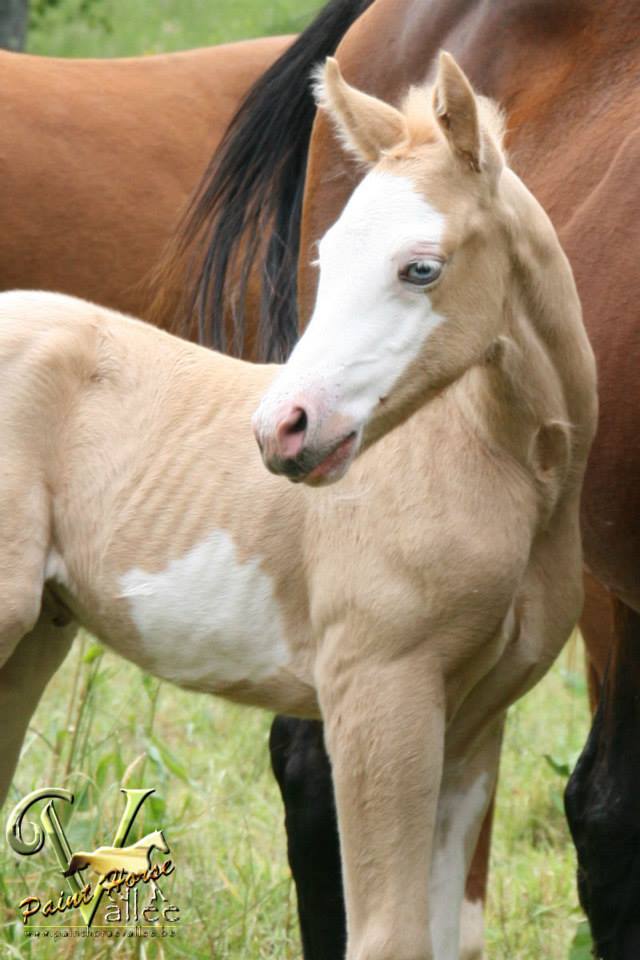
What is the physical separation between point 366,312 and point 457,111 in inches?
10.3

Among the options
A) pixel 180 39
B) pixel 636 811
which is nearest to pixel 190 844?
pixel 636 811

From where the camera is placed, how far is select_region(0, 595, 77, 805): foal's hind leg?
2432 millimetres

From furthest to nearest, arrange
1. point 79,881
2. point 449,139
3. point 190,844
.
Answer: point 190,844 → point 79,881 → point 449,139

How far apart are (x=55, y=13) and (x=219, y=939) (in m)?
9.22

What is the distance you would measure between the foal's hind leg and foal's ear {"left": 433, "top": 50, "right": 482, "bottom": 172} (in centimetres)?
100

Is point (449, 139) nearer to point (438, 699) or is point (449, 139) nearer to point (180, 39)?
point (438, 699)

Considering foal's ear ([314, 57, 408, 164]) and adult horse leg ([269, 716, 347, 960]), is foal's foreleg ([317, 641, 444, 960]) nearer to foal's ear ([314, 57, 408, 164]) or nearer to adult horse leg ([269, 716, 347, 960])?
foal's ear ([314, 57, 408, 164])

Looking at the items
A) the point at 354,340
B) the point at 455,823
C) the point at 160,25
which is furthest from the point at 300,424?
the point at 160,25

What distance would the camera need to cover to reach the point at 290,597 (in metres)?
2.13

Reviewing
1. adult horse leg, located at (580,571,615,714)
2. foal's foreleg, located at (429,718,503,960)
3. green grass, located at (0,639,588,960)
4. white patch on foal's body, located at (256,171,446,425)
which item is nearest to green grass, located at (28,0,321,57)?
green grass, located at (0,639,588,960)

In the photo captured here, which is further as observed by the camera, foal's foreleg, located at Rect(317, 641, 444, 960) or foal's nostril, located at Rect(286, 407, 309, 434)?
foal's foreleg, located at Rect(317, 641, 444, 960)

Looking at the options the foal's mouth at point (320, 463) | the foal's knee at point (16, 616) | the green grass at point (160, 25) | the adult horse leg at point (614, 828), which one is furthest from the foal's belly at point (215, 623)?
the green grass at point (160, 25)

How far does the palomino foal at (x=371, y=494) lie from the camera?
1.79 m

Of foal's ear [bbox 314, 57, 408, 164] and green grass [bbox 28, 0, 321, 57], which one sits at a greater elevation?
green grass [bbox 28, 0, 321, 57]
